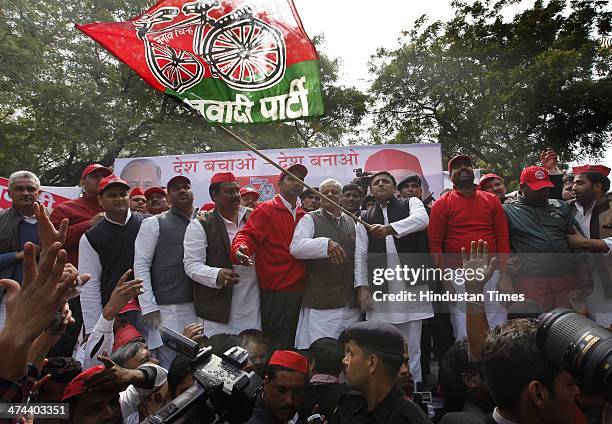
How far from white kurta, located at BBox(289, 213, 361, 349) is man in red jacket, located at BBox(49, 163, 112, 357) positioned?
1440mm

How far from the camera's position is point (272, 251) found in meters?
4.14

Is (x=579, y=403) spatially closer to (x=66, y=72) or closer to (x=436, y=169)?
(x=436, y=169)

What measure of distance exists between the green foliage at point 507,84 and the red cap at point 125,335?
1261 centimetres

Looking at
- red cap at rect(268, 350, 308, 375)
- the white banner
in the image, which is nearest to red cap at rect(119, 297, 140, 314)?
red cap at rect(268, 350, 308, 375)

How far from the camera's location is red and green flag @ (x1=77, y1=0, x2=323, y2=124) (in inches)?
153

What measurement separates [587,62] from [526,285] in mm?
11681

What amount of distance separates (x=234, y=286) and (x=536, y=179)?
238 centimetres

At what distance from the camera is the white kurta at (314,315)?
4012 millimetres

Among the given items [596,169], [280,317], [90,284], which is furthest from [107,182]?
[596,169]

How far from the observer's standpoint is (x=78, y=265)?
390 cm

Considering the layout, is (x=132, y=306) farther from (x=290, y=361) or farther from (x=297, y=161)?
(x=297, y=161)

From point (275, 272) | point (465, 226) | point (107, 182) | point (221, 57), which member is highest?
point (221, 57)

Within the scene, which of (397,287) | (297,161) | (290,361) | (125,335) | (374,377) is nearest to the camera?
(374,377)

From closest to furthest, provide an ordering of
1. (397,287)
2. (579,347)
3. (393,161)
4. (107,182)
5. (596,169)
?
(579,347), (107,182), (397,287), (596,169), (393,161)
